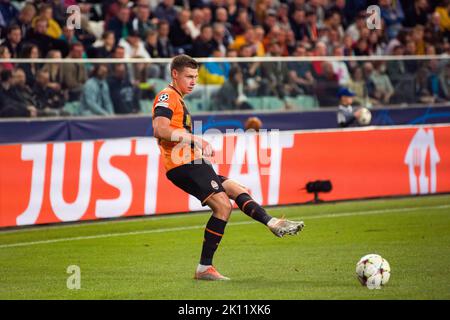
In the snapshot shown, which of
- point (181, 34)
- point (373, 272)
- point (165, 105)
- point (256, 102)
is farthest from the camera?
point (181, 34)

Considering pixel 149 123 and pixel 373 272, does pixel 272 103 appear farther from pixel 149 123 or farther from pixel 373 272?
pixel 373 272

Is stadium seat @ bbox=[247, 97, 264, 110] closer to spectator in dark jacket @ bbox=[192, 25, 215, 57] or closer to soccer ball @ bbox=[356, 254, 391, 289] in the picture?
spectator in dark jacket @ bbox=[192, 25, 215, 57]

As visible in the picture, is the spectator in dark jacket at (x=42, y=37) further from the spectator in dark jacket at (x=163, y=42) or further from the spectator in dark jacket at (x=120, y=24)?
the spectator in dark jacket at (x=163, y=42)

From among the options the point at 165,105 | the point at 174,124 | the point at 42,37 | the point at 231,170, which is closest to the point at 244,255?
the point at 174,124

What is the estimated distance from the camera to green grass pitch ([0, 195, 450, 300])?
30.1 ft

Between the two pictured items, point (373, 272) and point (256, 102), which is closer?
point (373, 272)

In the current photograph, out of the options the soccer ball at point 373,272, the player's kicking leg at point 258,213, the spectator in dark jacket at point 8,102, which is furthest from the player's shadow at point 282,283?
the spectator in dark jacket at point 8,102

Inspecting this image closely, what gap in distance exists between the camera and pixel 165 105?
9734 millimetres

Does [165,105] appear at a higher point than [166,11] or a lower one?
lower

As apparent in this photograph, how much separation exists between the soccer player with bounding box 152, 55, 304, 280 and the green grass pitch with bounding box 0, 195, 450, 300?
1.44ft

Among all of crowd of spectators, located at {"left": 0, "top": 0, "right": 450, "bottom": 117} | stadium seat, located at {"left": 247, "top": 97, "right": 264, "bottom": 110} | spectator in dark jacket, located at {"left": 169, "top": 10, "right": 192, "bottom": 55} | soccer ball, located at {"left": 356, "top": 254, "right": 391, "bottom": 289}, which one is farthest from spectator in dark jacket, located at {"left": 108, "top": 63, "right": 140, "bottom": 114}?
soccer ball, located at {"left": 356, "top": 254, "right": 391, "bottom": 289}

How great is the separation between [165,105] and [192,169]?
694 mm
